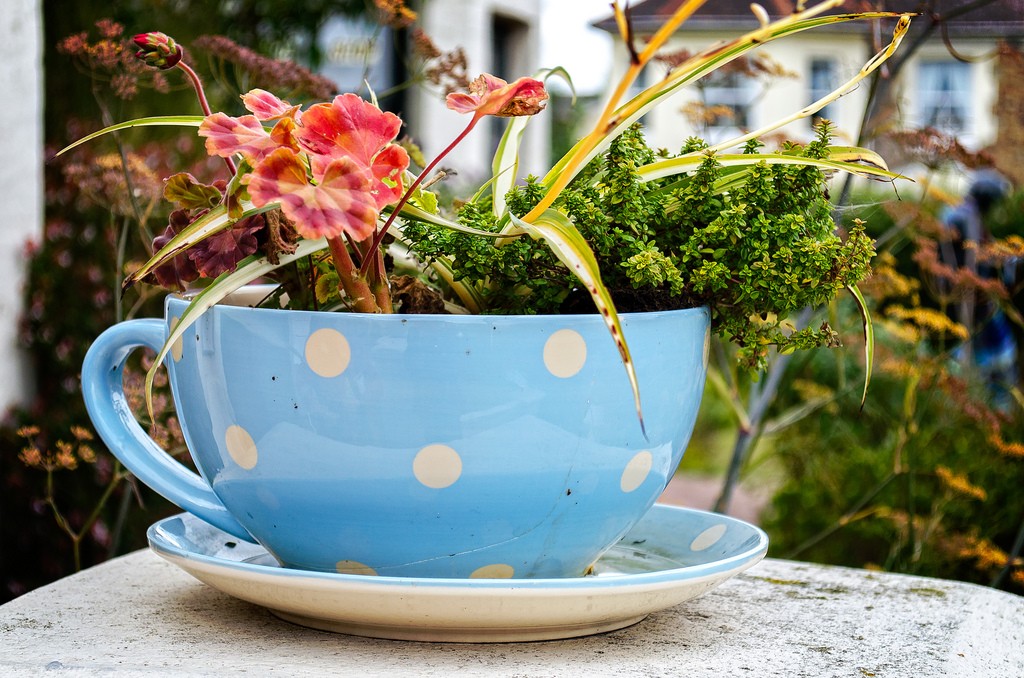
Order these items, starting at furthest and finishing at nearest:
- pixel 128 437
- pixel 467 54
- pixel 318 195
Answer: pixel 467 54, pixel 128 437, pixel 318 195

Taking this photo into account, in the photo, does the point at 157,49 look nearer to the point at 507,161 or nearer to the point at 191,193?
the point at 191,193

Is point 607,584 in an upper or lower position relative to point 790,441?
upper

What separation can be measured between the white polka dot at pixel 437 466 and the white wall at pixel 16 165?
1460 mm

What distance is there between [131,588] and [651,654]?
0.44 metres

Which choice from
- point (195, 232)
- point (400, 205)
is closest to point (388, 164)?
point (400, 205)

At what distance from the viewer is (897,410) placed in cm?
315

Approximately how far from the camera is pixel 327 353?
27.4 inches

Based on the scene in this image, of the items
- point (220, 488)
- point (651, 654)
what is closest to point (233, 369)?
point (220, 488)

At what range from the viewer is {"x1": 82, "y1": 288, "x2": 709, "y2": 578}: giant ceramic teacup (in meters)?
0.69

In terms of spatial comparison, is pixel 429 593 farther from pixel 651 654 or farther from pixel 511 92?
pixel 511 92

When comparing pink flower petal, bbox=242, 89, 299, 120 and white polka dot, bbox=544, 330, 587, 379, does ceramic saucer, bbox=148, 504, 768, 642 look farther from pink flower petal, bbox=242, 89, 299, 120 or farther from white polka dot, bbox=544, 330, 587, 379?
pink flower petal, bbox=242, 89, 299, 120

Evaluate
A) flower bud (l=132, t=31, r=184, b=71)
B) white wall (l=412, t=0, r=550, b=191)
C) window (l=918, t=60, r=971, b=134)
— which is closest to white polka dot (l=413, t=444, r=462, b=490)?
flower bud (l=132, t=31, r=184, b=71)

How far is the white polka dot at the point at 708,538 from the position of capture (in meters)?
0.91

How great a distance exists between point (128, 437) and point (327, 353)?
263 mm
